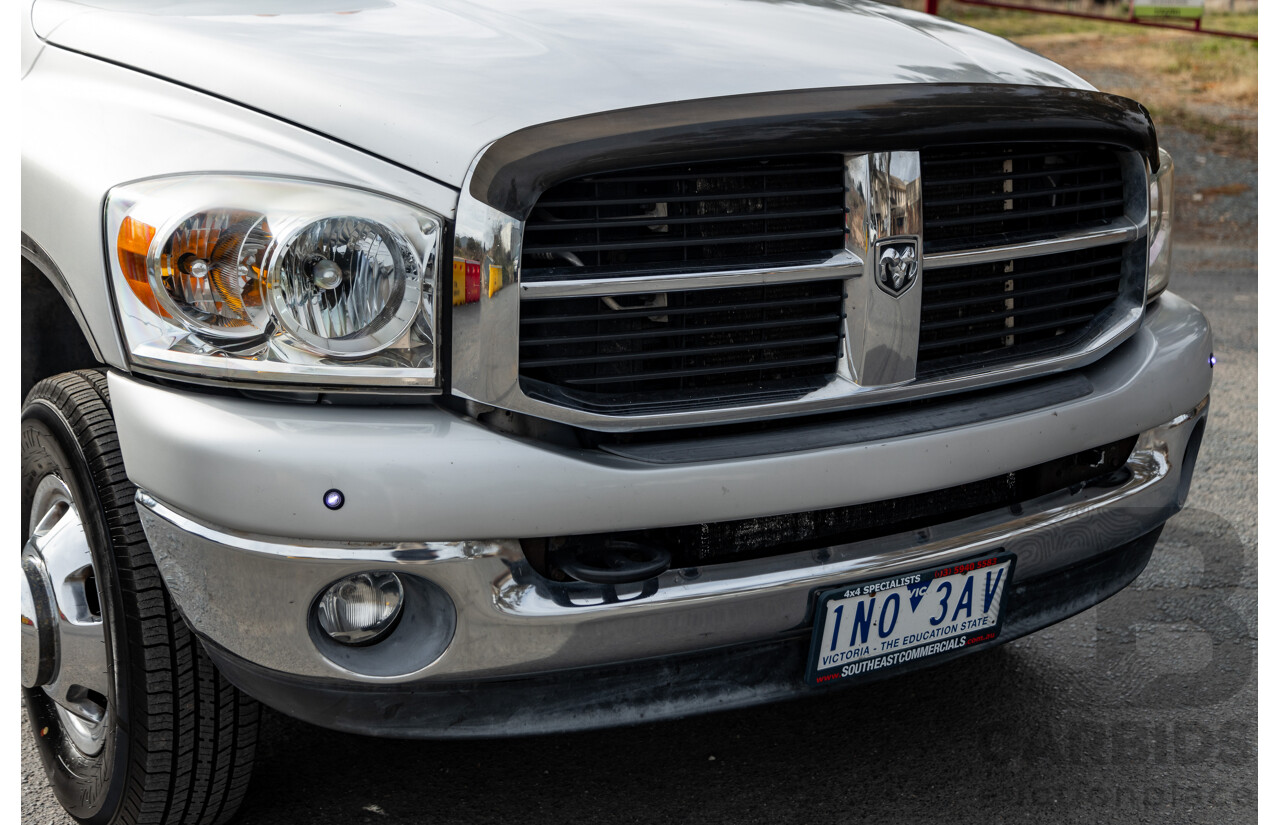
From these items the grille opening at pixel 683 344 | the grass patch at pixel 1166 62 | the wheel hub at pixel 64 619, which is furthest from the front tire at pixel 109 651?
the grass patch at pixel 1166 62

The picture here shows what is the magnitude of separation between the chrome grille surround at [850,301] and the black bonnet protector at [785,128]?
0.7 inches

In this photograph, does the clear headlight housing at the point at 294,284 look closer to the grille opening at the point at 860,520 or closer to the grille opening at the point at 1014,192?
the grille opening at the point at 860,520

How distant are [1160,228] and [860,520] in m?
1.01

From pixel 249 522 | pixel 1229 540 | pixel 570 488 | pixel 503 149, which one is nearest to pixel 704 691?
pixel 570 488

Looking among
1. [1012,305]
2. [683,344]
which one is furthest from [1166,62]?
[683,344]

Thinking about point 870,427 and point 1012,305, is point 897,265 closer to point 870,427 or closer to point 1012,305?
point 870,427

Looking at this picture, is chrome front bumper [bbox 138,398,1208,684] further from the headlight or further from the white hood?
the headlight

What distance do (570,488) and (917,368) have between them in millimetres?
725

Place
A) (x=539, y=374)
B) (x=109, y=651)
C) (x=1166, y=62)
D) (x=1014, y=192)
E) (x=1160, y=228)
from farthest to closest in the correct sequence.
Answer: (x=1166, y=62) < (x=1160, y=228) < (x=1014, y=192) < (x=109, y=651) < (x=539, y=374)

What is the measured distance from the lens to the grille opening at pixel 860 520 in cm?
201

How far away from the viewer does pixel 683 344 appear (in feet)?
6.63

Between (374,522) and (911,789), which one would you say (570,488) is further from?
(911,789)

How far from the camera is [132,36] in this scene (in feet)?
7.68

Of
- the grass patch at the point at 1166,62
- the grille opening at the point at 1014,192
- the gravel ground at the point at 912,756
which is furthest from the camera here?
the grass patch at the point at 1166,62
